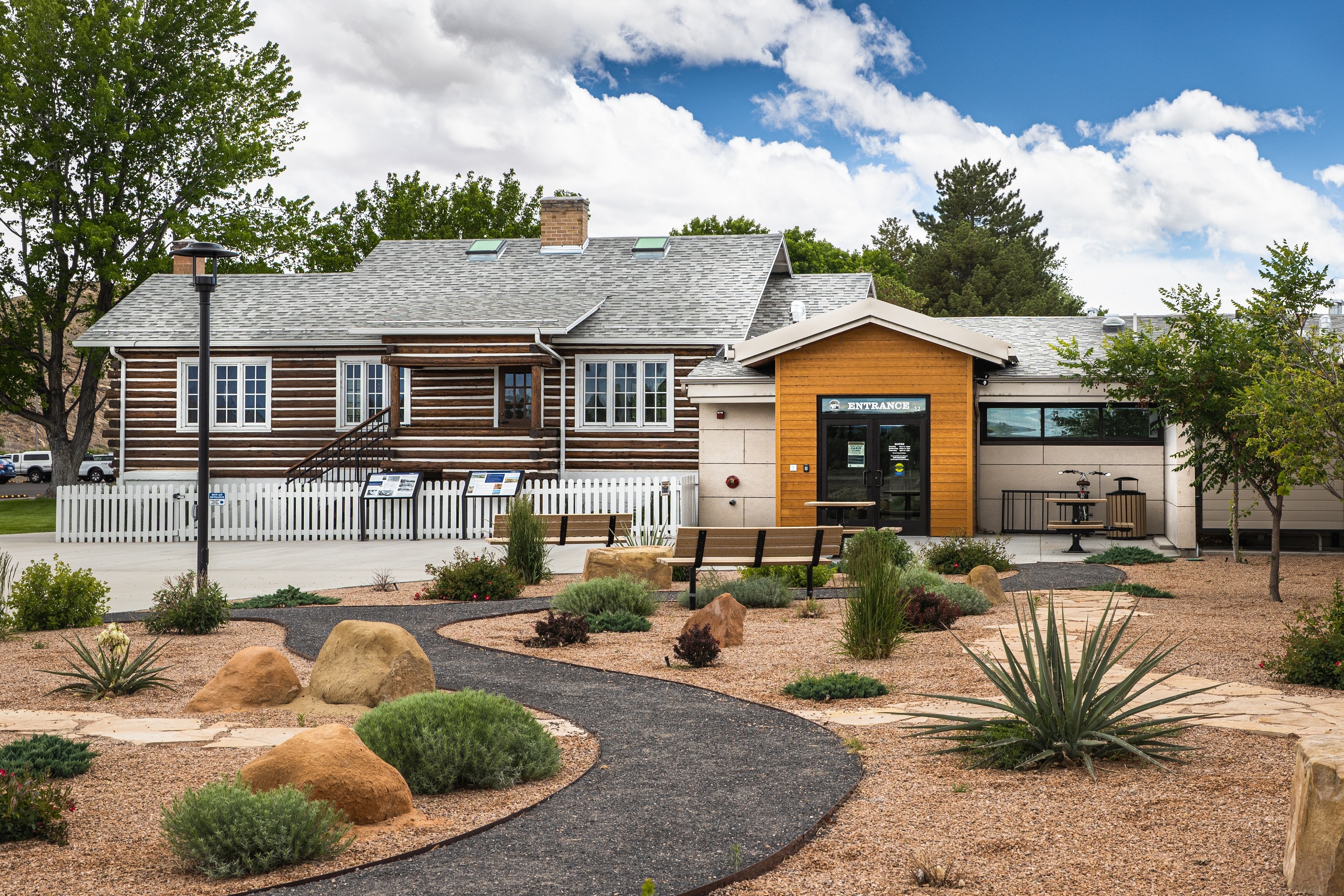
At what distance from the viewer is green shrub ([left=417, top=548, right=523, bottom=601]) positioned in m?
12.5

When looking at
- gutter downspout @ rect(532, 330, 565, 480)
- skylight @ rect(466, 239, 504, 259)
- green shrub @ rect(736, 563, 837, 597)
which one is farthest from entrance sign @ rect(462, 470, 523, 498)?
green shrub @ rect(736, 563, 837, 597)

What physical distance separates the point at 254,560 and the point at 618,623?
1023 cm

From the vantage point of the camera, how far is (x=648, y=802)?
5.17 m

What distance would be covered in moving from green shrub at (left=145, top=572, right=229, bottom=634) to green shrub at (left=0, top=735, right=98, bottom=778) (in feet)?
14.8

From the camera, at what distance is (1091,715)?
5.73 m

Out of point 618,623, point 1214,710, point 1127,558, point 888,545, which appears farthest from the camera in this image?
point 1127,558

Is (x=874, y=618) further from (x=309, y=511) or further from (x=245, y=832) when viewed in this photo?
(x=309, y=511)

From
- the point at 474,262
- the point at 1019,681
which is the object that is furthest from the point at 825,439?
the point at 1019,681

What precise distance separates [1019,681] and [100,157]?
122ft

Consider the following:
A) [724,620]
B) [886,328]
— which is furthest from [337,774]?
[886,328]

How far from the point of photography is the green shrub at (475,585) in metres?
12.5

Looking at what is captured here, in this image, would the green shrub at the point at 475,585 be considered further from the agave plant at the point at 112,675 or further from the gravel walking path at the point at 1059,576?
the gravel walking path at the point at 1059,576

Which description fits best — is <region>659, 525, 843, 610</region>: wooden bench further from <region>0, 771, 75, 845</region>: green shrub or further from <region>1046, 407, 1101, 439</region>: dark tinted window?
<region>1046, 407, 1101, 439</region>: dark tinted window

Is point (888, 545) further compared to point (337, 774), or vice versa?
point (888, 545)
